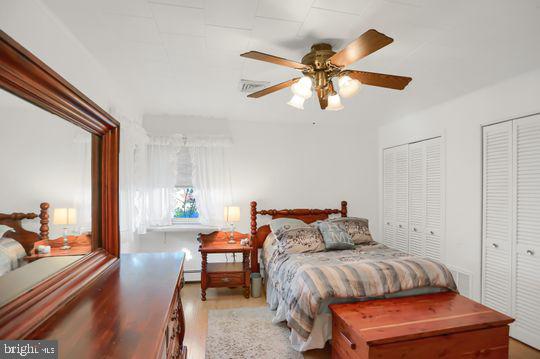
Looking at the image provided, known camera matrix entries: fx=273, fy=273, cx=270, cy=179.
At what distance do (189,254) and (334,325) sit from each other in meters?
2.41

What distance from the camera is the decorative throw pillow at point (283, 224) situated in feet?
11.3

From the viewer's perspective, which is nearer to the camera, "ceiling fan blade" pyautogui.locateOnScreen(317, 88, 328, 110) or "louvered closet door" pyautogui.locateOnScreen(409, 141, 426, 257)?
"ceiling fan blade" pyautogui.locateOnScreen(317, 88, 328, 110)

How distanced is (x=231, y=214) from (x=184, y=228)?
71 cm

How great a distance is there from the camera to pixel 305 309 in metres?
2.20

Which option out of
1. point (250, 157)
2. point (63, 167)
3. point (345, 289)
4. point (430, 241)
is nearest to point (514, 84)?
point (430, 241)

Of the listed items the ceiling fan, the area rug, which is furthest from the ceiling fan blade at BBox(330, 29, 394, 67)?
the area rug

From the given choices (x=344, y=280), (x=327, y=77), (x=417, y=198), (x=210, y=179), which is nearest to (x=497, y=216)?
(x=417, y=198)

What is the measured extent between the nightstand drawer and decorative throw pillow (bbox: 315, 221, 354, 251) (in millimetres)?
1189

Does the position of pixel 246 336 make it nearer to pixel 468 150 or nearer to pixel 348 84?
pixel 348 84

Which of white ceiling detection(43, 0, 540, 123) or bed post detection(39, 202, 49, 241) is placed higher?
white ceiling detection(43, 0, 540, 123)

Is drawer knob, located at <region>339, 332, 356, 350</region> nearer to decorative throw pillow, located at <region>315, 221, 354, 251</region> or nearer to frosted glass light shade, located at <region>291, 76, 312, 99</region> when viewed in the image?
decorative throw pillow, located at <region>315, 221, 354, 251</region>

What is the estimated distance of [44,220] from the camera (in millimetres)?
1133

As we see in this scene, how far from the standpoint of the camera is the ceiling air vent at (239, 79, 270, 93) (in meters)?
2.49

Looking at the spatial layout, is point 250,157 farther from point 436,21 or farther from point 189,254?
point 436,21
